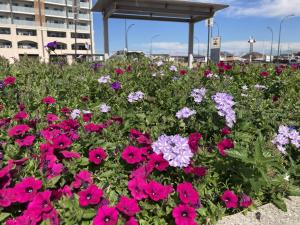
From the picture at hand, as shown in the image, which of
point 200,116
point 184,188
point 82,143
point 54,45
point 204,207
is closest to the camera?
point 184,188

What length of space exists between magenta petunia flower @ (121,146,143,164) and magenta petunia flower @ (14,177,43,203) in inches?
23.1

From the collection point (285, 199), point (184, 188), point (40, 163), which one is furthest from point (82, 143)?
point (285, 199)

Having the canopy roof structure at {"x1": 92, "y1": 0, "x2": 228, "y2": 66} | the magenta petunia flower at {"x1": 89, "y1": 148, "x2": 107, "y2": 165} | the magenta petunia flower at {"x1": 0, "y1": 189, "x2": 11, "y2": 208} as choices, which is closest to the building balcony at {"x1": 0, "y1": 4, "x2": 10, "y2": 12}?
the canopy roof structure at {"x1": 92, "y1": 0, "x2": 228, "y2": 66}

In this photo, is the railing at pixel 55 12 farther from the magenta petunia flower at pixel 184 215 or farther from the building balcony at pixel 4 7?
the magenta petunia flower at pixel 184 215

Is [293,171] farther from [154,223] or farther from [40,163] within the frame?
[40,163]

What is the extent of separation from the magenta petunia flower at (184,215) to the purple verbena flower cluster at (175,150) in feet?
0.98

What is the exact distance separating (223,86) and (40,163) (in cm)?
310

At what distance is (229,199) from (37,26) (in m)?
61.0

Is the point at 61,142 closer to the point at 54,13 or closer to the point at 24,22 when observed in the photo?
the point at 24,22

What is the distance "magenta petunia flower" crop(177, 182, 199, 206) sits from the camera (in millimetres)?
1713

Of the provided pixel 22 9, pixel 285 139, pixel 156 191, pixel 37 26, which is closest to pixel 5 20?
pixel 22 9

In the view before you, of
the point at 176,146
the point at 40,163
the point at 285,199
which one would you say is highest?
the point at 176,146

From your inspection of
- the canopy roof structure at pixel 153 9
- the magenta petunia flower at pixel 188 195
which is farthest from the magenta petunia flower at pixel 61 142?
the canopy roof structure at pixel 153 9

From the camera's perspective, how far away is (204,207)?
1.93 metres
